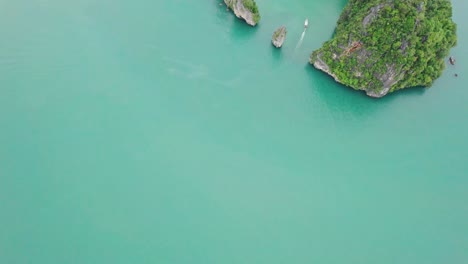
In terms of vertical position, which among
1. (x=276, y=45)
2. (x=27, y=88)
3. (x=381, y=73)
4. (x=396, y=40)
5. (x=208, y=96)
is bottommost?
(x=27, y=88)

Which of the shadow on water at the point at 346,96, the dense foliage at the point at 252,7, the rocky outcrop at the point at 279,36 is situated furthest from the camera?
the dense foliage at the point at 252,7

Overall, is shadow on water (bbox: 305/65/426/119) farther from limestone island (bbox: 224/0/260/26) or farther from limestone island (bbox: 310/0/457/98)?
limestone island (bbox: 224/0/260/26)

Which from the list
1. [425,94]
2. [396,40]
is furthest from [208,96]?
[425,94]

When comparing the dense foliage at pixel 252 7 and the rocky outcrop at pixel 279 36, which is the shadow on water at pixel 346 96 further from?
the dense foliage at pixel 252 7

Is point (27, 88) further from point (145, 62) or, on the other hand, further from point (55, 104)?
point (145, 62)

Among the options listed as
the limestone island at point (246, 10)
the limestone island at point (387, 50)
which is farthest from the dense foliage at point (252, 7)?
the limestone island at point (387, 50)

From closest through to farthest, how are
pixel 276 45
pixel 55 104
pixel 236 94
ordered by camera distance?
pixel 55 104 < pixel 236 94 < pixel 276 45
